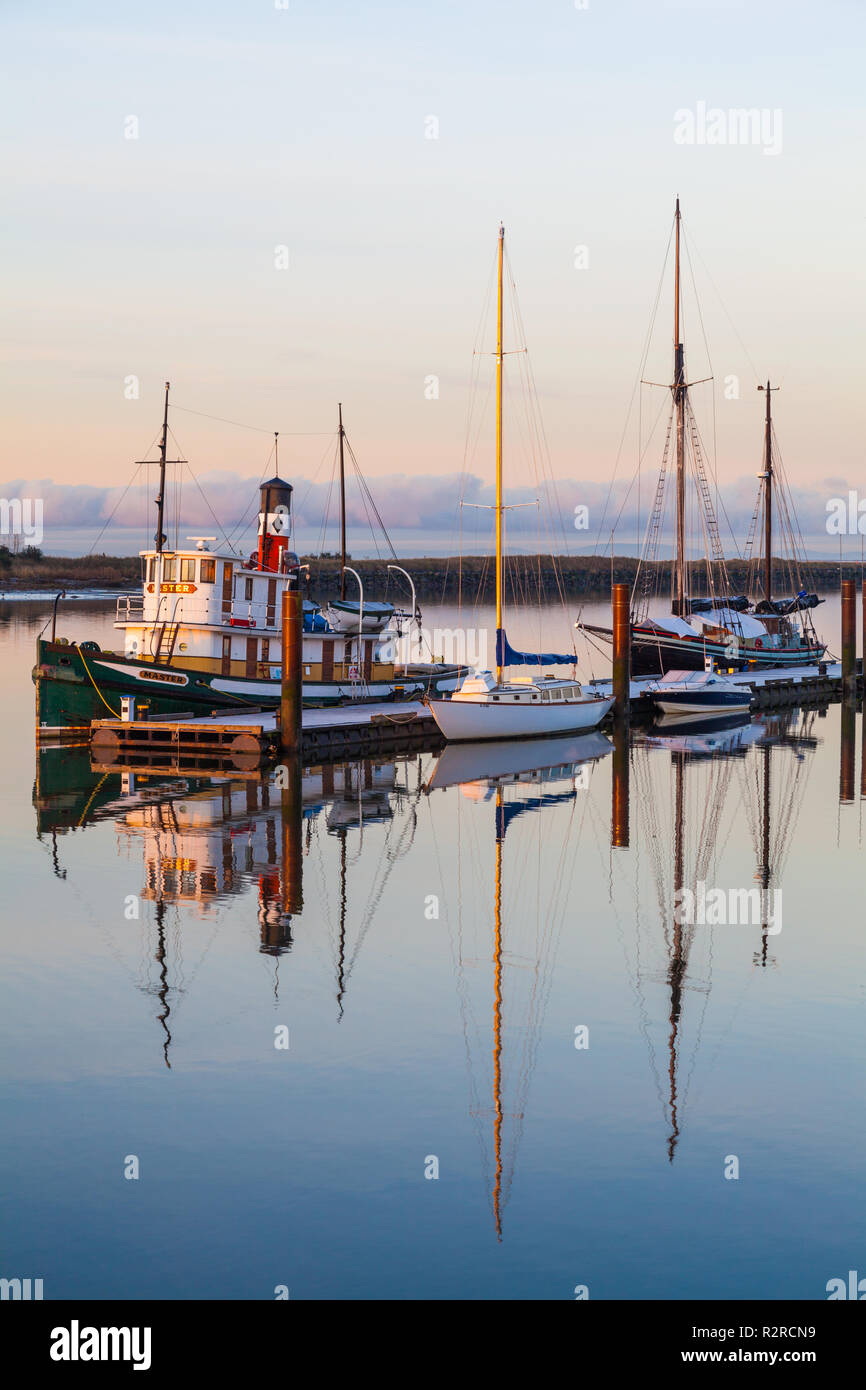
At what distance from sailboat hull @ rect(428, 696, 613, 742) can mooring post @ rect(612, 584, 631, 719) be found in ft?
9.21

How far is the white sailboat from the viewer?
42.2m

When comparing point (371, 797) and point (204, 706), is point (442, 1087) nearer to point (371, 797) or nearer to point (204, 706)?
point (371, 797)

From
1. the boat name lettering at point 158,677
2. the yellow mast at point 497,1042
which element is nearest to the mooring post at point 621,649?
the boat name lettering at point 158,677

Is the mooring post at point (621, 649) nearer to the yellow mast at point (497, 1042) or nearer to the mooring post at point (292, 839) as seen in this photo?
the mooring post at point (292, 839)

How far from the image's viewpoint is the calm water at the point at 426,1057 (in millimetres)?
11914

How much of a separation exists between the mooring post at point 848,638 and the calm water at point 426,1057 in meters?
30.5

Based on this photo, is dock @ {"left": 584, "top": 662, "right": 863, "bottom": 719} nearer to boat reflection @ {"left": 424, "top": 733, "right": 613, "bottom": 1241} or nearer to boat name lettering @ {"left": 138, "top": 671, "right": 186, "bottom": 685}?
boat reflection @ {"left": 424, "top": 733, "right": 613, "bottom": 1241}

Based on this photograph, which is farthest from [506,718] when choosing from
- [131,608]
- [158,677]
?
[131,608]

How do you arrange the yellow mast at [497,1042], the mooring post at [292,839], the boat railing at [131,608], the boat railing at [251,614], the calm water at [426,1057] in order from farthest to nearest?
the boat railing at [131,608] → the boat railing at [251,614] → the mooring post at [292,839] → the yellow mast at [497,1042] → the calm water at [426,1057]

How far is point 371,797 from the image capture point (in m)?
35.2

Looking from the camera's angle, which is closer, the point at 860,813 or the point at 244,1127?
the point at 244,1127

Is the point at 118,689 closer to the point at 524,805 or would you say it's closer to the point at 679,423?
the point at 524,805
